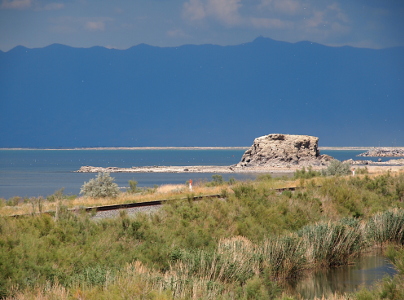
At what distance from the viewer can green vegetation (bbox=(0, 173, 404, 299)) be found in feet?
30.6

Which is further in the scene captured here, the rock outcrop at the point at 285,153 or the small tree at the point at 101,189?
the rock outcrop at the point at 285,153

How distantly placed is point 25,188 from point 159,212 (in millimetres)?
39662

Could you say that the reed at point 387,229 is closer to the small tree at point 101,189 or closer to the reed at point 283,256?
the reed at point 283,256

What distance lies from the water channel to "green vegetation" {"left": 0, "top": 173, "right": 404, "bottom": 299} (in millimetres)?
347

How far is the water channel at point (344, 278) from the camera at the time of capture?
44.5 ft

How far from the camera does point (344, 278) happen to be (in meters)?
14.9

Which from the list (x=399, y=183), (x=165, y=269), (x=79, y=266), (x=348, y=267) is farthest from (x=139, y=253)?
(x=399, y=183)

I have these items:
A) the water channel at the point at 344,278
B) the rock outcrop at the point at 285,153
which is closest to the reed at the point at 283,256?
the water channel at the point at 344,278

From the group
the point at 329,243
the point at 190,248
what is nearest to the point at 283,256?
the point at 329,243

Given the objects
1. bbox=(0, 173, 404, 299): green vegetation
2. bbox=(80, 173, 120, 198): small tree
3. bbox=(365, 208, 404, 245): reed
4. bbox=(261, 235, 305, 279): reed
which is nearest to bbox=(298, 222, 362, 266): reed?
bbox=(0, 173, 404, 299): green vegetation

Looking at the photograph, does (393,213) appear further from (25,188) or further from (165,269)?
(25,188)

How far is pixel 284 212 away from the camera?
1861cm

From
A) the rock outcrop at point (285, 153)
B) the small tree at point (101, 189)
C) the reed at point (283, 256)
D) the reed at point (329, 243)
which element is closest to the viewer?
the reed at point (283, 256)

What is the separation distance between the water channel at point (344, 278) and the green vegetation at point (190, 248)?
347mm
